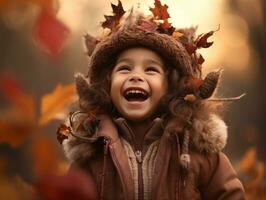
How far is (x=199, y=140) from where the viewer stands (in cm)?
166

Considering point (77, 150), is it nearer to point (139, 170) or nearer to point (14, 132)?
point (139, 170)

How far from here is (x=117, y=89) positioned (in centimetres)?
171

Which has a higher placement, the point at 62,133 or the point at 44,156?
the point at 62,133

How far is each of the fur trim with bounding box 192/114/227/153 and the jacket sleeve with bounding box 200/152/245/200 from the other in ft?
0.14

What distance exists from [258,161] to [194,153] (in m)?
2.49

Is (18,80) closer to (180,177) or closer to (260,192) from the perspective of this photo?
(180,177)

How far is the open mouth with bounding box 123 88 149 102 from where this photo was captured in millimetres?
1681

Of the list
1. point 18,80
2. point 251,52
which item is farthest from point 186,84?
point 251,52

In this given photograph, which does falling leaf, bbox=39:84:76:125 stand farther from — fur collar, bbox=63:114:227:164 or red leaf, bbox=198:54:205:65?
red leaf, bbox=198:54:205:65

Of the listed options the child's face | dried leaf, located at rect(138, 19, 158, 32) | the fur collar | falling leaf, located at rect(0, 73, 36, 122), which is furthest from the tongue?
falling leaf, located at rect(0, 73, 36, 122)

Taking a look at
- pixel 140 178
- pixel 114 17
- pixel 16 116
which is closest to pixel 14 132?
pixel 16 116

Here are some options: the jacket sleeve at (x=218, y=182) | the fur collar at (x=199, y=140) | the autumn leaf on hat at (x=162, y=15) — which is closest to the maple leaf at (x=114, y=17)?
the autumn leaf on hat at (x=162, y=15)

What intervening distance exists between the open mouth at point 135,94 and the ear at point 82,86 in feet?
0.57

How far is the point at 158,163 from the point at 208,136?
0.60 feet
